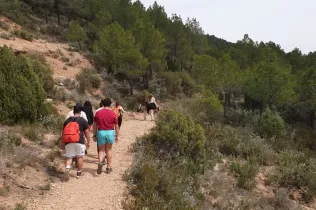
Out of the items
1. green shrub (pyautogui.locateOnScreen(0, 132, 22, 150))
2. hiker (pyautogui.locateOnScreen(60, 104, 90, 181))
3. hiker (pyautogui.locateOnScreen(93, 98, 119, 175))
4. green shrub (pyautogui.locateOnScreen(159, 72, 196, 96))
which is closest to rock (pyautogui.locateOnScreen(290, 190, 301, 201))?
hiker (pyautogui.locateOnScreen(93, 98, 119, 175))

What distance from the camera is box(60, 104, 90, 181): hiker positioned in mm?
7016

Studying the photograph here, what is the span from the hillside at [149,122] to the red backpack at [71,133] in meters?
0.99

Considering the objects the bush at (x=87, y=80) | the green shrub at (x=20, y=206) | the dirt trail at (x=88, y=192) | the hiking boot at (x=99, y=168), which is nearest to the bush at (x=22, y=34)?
the bush at (x=87, y=80)

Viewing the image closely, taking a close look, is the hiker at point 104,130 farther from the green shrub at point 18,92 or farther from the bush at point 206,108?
the bush at point 206,108

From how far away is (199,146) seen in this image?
11.6m

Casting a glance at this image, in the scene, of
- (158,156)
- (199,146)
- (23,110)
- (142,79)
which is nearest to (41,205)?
(158,156)

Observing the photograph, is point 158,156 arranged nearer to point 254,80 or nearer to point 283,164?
point 283,164

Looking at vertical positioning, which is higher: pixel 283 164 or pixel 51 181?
pixel 51 181

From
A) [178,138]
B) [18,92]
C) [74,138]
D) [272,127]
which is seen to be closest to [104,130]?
[74,138]

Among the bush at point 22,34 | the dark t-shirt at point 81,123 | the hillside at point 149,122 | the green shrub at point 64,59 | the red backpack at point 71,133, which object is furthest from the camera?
the bush at point 22,34

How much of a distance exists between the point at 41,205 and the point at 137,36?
82.5 ft

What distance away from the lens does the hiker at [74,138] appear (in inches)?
276

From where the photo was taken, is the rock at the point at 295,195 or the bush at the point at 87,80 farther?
the bush at the point at 87,80

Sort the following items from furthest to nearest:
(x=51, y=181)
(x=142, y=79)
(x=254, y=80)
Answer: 1. (x=142, y=79)
2. (x=254, y=80)
3. (x=51, y=181)
